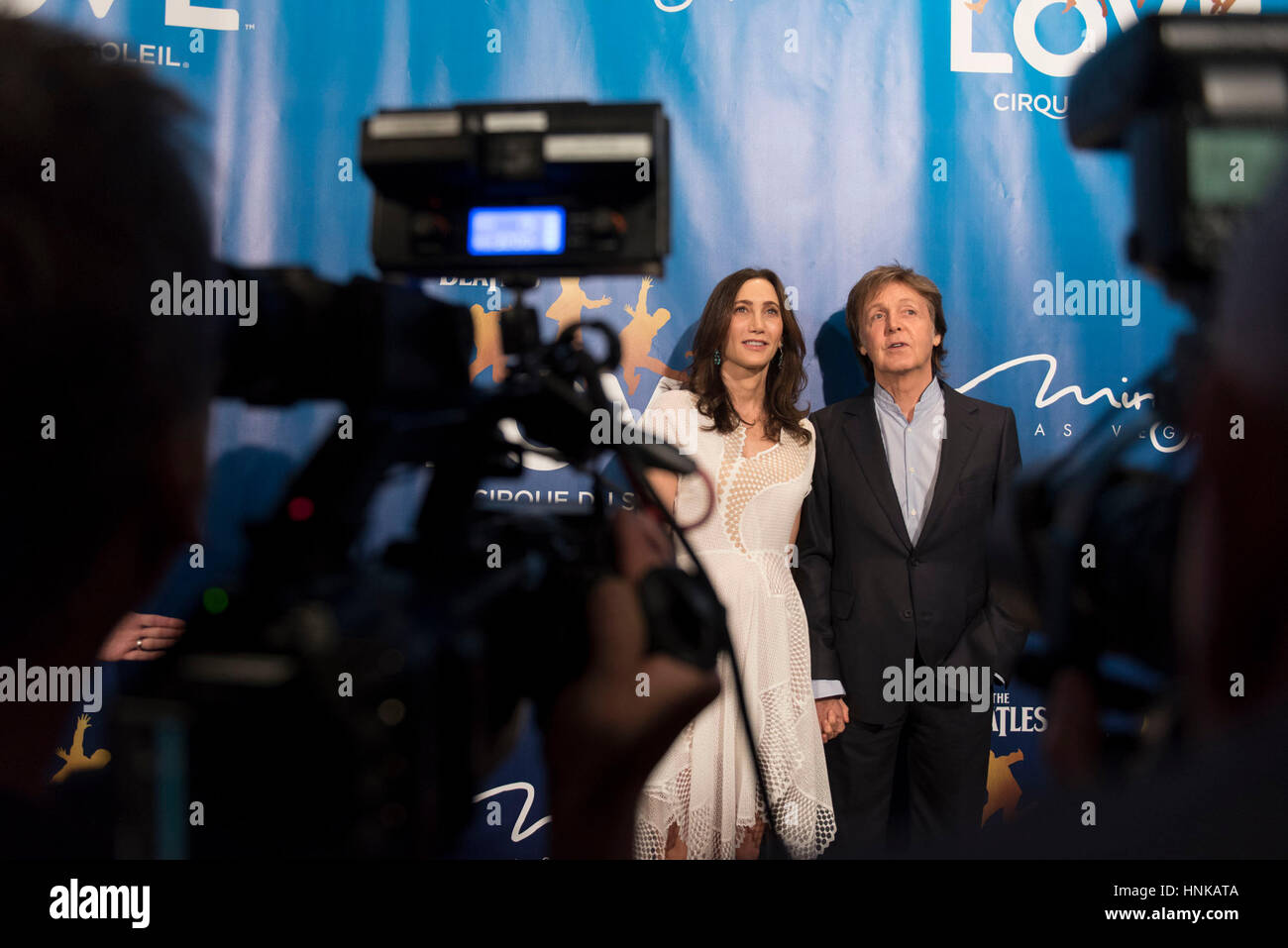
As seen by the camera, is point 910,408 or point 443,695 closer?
point 443,695

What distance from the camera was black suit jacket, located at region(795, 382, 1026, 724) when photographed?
1241 millimetres

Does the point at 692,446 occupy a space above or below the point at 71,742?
above

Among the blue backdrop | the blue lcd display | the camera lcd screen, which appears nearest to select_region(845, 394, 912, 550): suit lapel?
the blue backdrop

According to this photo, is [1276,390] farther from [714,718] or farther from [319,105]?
[319,105]

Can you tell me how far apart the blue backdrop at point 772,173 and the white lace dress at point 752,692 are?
0.24 metres

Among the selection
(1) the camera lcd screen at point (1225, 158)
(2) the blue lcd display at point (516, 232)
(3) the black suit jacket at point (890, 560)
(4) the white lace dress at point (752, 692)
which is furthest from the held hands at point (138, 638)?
(1) the camera lcd screen at point (1225, 158)

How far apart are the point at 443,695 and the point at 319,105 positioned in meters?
1.24

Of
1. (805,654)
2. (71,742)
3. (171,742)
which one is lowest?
(71,742)

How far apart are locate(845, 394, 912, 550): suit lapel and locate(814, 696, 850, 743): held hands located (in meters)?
0.30

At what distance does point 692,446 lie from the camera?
4.11 ft

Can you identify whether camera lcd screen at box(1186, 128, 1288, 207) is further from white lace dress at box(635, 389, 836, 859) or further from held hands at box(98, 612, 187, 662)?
held hands at box(98, 612, 187, 662)

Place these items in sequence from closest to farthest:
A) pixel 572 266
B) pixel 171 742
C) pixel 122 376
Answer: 1. pixel 171 742
2. pixel 572 266
3. pixel 122 376
